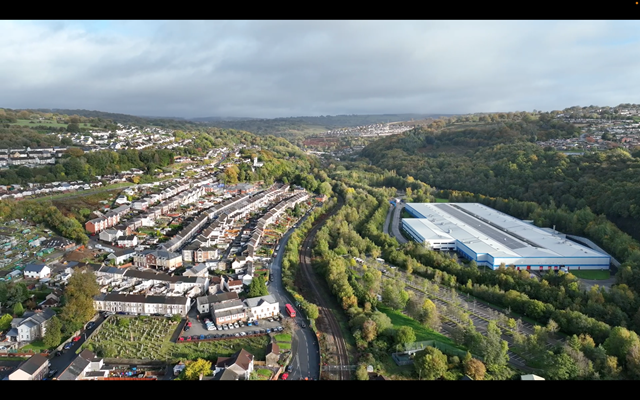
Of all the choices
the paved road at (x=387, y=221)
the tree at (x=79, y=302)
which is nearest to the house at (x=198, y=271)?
the tree at (x=79, y=302)

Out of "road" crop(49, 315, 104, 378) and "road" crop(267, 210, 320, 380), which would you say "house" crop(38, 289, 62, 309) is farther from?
"road" crop(267, 210, 320, 380)

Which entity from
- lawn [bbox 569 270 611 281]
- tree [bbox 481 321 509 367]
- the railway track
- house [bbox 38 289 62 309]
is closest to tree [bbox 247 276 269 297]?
the railway track

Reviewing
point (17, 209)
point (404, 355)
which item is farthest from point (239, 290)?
point (17, 209)

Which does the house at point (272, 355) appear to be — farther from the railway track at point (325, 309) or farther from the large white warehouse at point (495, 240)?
the large white warehouse at point (495, 240)
